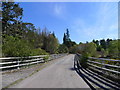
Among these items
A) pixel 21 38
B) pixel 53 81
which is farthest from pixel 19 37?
pixel 53 81

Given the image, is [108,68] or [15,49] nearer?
[108,68]

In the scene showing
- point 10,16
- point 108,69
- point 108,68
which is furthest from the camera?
point 10,16

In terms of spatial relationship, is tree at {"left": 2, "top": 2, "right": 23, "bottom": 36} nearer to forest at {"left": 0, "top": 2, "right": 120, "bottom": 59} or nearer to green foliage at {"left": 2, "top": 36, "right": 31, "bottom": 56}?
forest at {"left": 0, "top": 2, "right": 120, "bottom": 59}

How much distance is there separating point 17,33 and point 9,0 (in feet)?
27.6

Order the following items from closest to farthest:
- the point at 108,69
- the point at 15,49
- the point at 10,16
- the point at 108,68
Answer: the point at 108,69 < the point at 108,68 < the point at 15,49 < the point at 10,16

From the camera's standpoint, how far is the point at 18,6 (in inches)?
1298

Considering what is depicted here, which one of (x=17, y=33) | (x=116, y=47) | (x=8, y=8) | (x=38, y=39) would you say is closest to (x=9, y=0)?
(x=8, y=8)

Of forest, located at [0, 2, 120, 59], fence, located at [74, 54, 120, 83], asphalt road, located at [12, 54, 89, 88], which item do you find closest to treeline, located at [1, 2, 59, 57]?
forest, located at [0, 2, 120, 59]

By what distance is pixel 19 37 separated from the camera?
31344 millimetres

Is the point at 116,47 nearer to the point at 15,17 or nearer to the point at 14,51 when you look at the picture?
the point at 15,17

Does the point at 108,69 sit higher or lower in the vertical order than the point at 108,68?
higher

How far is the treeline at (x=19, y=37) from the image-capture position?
39.2 ft

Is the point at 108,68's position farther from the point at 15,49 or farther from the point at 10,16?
the point at 10,16

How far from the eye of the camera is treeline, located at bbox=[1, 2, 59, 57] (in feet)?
39.2
